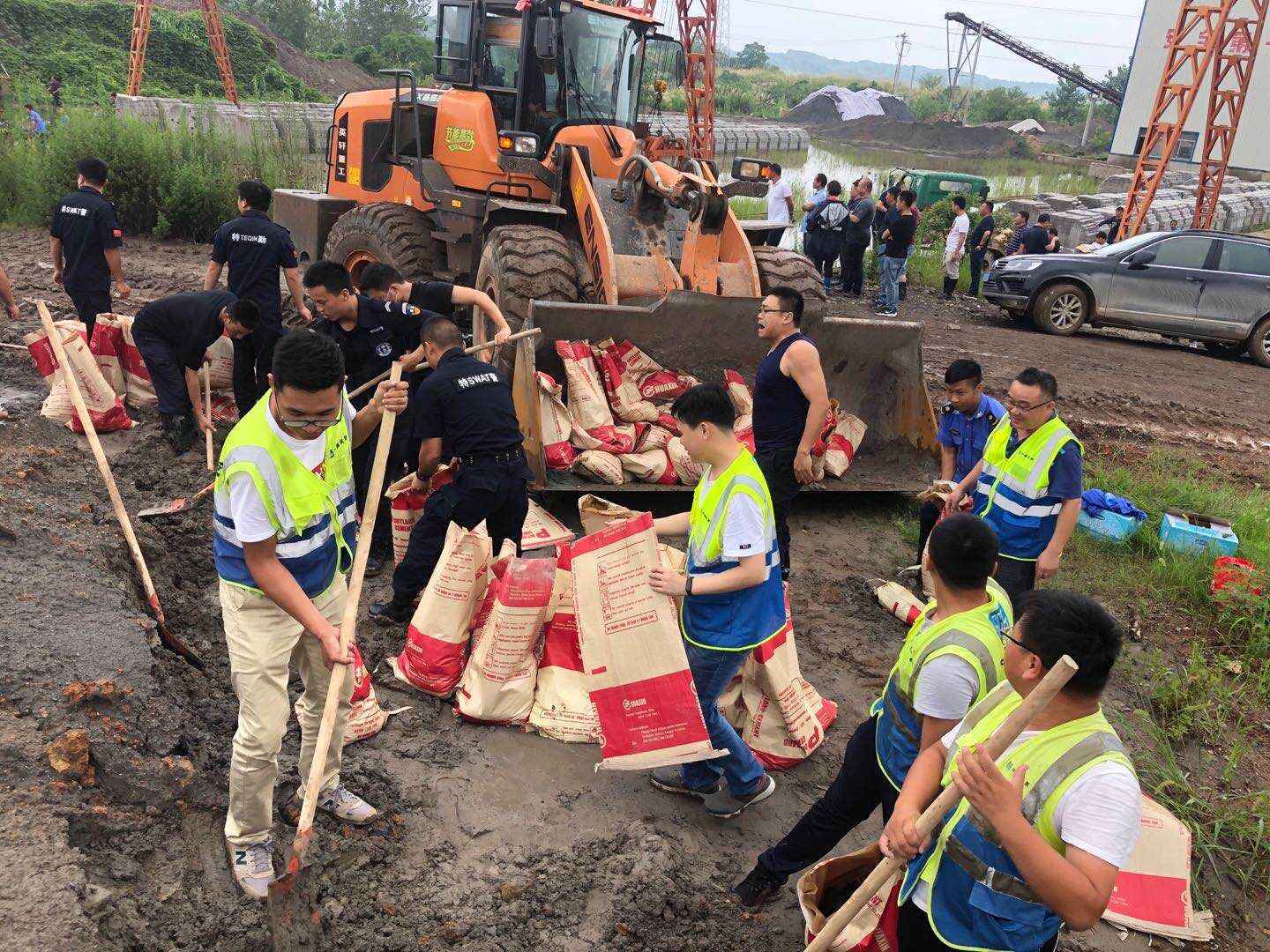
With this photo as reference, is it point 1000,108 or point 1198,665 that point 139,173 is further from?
point 1000,108

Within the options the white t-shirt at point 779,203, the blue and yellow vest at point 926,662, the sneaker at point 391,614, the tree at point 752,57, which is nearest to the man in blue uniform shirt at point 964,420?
the blue and yellow vest at point 926,662

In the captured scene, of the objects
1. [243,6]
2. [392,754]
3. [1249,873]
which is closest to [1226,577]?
[1249,873]

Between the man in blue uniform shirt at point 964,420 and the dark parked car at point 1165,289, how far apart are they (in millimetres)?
8708

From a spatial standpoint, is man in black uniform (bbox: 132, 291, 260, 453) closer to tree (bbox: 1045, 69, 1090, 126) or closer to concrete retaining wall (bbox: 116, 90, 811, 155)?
concrete retaining wall (bbox: 116, 90, 811, 155)

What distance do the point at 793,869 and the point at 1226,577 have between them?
3970mm

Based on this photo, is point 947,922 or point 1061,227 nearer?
point 947,922

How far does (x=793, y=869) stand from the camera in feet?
10.3

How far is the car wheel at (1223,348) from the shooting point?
12508 millimetres

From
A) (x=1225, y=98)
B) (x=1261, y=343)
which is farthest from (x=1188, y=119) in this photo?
(x=1261, y=343)

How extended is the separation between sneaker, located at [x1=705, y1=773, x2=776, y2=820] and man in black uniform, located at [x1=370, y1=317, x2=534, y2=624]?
5.64 feet

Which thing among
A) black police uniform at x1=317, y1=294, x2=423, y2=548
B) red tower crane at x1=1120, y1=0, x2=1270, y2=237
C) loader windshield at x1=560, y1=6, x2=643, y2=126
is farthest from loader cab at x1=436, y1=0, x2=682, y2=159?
red tower crane at x1=1120, y1=0, x2=1270, y2=237

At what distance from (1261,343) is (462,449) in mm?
11833

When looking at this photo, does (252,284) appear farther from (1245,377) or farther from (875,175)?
(875,175)

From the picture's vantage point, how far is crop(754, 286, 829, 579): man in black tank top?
15.6 feet
